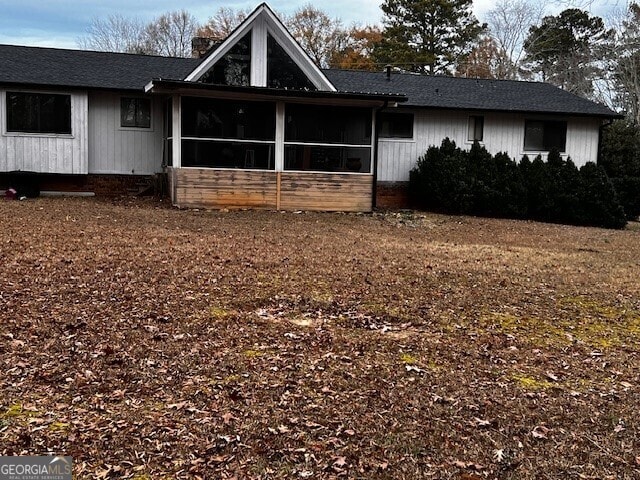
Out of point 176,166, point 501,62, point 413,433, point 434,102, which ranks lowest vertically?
point 413,433

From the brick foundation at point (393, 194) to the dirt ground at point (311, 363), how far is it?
8996 millimetres

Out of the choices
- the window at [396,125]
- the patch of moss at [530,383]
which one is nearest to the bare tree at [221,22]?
the window at [396,125]

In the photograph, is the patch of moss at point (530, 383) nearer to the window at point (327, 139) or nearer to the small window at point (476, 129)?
the window at point (327, 139)

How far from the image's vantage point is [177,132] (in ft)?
49.8

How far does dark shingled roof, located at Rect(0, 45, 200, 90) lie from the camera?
53.3 ft

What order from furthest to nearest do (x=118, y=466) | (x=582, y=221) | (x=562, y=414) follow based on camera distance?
(x=582, y=221), (x=562, y=414), (x=118, y=466)

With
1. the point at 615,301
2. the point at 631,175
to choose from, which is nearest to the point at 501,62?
the point at 631,175

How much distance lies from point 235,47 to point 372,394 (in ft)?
43.2

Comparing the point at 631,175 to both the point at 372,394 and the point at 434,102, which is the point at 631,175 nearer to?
the point at 434,102

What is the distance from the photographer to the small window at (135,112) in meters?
17.3

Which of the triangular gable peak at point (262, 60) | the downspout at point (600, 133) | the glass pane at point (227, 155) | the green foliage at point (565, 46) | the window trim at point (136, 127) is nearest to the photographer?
the glass pane at point (227, 155)

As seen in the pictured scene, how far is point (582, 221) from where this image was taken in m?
17.6

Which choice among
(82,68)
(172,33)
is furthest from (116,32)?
(82,68)
